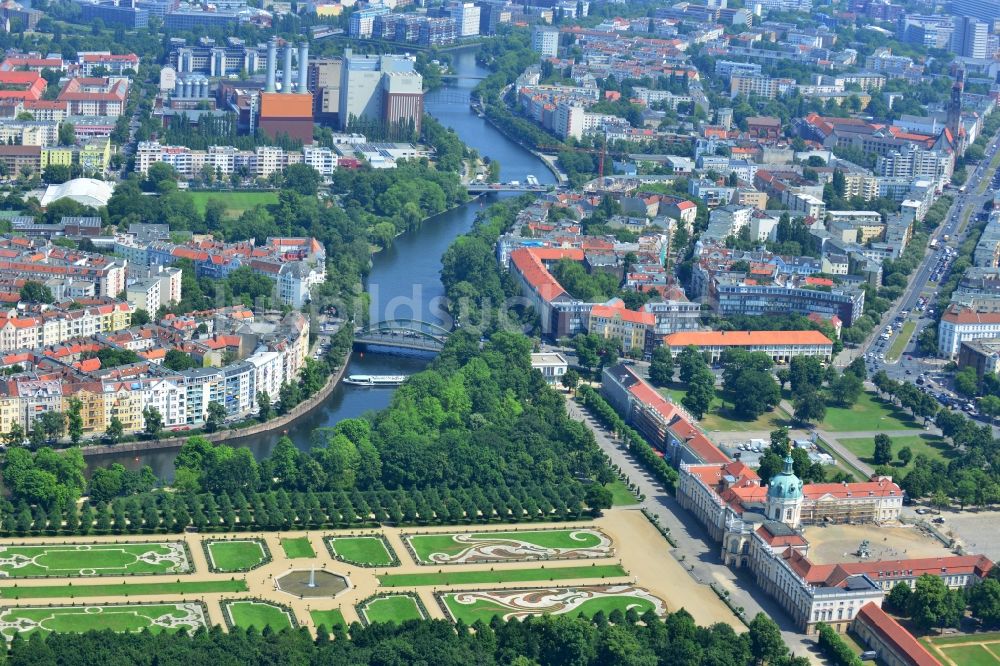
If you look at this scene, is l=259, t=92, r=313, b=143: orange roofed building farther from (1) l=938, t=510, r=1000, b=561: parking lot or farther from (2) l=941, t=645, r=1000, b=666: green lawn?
(2) l=941, t=645, r=1000, b=666: green lawn

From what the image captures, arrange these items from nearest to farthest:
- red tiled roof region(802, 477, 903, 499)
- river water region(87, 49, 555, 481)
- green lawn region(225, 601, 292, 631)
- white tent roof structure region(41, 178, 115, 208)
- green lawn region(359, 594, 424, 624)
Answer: green lawn region(225, 601, 292, 631), green lawn region(359, 594, 424, 624), red tiled roof region(802, 477, 903, 499), river water region(87, 49, 555, 481), white tent roof structure region(41, 178, 115, 208)

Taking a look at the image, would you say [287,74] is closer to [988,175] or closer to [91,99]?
[91,99]

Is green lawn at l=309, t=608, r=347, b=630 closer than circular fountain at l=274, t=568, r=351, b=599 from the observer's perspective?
Yes

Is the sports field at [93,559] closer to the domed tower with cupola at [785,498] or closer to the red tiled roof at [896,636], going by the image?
A: the domed tower with cupola at [785,498]

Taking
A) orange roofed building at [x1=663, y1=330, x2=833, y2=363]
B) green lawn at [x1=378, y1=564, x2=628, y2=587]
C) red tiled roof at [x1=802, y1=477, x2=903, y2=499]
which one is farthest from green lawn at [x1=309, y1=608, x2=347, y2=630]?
orange roofed building at [x1=663, y1=330, x2=833, y2=363]

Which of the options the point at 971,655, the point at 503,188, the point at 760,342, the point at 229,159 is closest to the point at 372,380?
the point at 760,342

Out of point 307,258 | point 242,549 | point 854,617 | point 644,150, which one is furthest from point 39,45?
point 854,617

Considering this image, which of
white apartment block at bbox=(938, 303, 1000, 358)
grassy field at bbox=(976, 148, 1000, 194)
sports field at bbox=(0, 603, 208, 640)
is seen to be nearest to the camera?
sports field at bbox=(0, 603, 208, 640)

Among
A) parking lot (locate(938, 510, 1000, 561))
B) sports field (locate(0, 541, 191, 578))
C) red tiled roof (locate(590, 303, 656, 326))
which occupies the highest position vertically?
red tiled roof (locate(590, 303, 656, 326))
